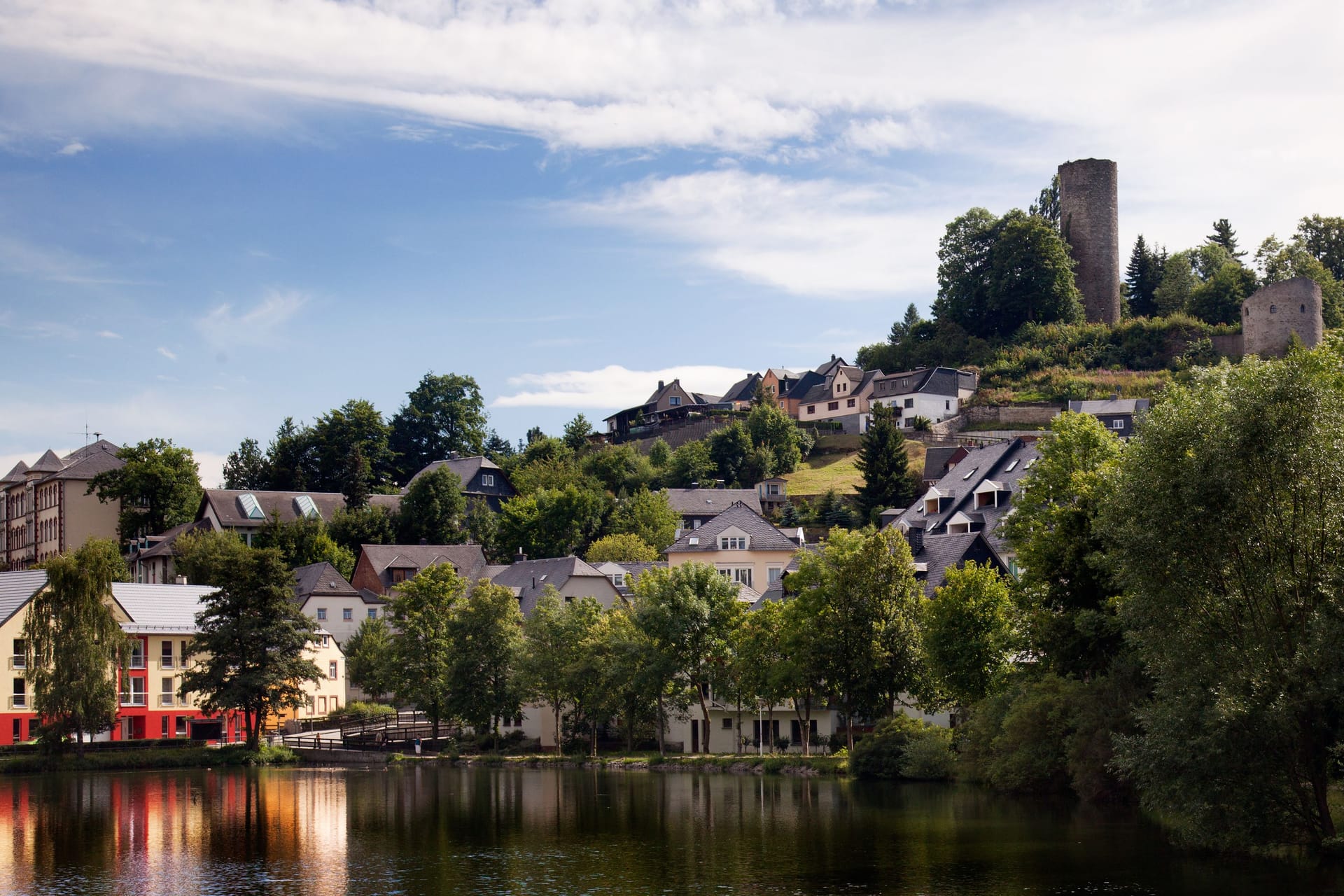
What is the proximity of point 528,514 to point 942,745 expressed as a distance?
6335 cm

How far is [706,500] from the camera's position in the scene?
119 meters

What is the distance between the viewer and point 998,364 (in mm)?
135125

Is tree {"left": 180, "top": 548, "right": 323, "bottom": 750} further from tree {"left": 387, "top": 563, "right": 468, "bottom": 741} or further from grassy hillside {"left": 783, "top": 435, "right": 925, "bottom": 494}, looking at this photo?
grassy hillside {"left": 783, "top": 435, "right": 925, "bottom": 494}

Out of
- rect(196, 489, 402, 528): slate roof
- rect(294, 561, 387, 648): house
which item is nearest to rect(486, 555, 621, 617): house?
rect(294, 561, 387, 648): house

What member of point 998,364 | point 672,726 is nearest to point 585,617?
point 672,726

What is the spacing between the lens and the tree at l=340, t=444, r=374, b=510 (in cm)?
12031

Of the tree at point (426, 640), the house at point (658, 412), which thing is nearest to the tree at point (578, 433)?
the house at point (658, 412)

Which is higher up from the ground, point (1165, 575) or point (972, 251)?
point (972, 251)

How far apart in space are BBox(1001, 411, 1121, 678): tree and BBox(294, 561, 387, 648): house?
185 ft

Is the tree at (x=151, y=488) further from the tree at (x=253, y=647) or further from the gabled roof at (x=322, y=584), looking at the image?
the tree at (x=253, y=647)

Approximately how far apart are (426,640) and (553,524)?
124 ft

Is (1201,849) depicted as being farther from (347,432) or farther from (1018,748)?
(347,432)

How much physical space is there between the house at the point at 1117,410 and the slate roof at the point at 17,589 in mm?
75896

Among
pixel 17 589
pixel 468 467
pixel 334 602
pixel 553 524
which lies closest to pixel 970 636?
pixel 17 589
